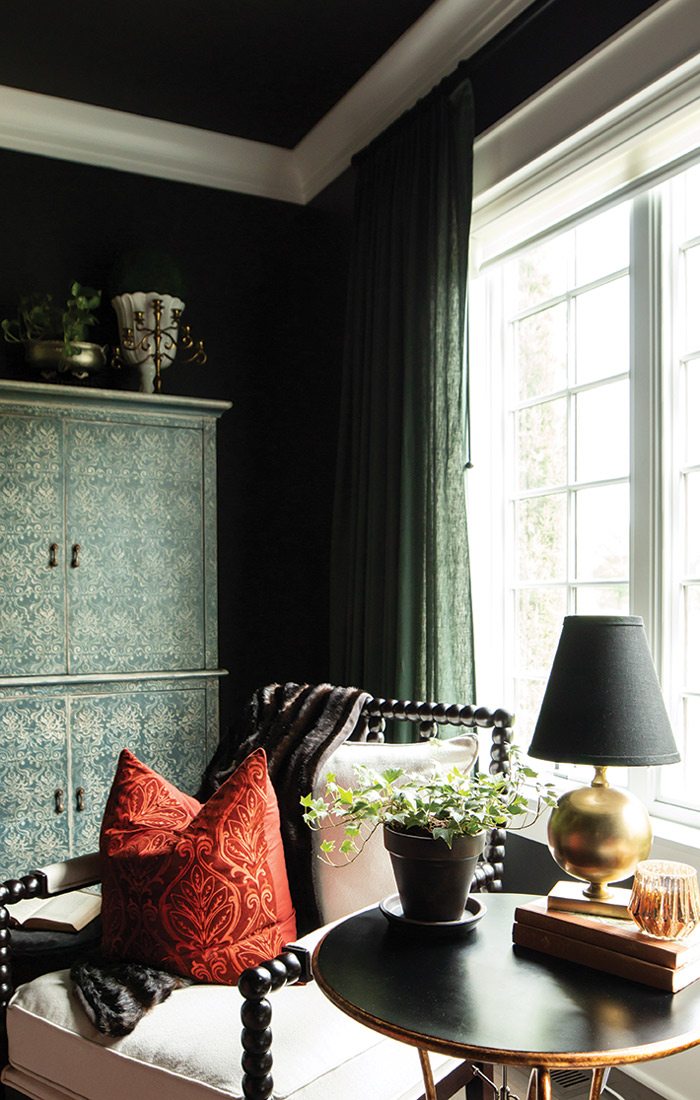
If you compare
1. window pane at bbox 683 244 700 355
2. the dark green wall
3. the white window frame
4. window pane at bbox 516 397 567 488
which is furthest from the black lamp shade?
the dark green wall

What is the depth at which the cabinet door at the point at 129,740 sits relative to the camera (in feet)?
10.0

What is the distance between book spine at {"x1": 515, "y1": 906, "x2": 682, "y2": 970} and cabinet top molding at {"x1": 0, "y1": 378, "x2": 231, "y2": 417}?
2182mm

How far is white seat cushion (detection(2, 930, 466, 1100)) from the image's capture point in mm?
1518

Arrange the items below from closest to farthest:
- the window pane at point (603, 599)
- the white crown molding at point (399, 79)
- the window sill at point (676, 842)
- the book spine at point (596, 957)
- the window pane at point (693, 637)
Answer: the book spine at point (596, 957), the window sill at point (676, 842), the window pane at point (693, 637), the window pane at point (603, 599), the white crown molding at point (399, 79)

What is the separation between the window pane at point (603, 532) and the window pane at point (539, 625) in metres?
0.13

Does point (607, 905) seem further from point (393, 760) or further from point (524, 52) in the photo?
point (524, 52)

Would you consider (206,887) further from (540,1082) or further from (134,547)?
(134,547)

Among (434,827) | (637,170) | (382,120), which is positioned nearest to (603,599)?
(637,170)

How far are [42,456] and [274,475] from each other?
106 centimetres

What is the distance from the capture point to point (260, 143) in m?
3.71

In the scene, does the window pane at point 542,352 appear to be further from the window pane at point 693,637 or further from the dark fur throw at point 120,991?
the dark fur throw at point 120,991

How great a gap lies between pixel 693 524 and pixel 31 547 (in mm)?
1982

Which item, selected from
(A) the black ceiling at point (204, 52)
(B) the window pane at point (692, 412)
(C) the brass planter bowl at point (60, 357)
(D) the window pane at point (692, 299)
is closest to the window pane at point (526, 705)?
(B) the window pane at point (692, 412)

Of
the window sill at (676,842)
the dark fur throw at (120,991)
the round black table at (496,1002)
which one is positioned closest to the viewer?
the round black table at (496,1002)
